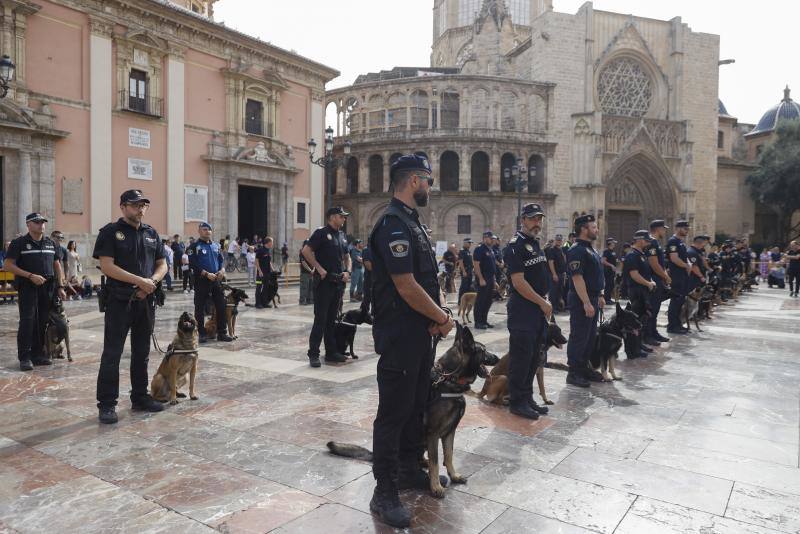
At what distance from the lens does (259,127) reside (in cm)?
2545

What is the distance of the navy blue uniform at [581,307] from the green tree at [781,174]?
45.2 meters

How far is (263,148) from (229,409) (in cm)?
2149

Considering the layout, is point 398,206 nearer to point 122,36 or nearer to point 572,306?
point 572,306

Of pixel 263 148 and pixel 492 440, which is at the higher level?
pixel 263 148

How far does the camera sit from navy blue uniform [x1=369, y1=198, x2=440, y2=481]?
3.25m

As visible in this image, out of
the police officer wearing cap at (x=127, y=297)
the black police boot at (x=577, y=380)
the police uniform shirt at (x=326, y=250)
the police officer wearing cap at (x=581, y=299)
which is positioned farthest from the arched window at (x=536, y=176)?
the police officer wearing cap at (x=127, y=297)

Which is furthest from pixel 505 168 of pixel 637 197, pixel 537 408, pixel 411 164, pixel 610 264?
pixel 411 164

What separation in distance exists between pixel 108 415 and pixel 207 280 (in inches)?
172

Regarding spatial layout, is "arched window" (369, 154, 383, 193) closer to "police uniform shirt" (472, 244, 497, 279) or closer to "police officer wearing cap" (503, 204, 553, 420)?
"police uniform shirt" (472, 244, 497, 279)

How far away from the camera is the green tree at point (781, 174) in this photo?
42.2m

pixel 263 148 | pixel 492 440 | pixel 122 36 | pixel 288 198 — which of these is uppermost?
pixel 122 36

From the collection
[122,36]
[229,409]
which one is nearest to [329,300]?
[229,409]

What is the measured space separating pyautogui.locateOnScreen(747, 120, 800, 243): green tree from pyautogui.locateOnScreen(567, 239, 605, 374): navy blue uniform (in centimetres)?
4518

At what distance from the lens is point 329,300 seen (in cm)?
739
